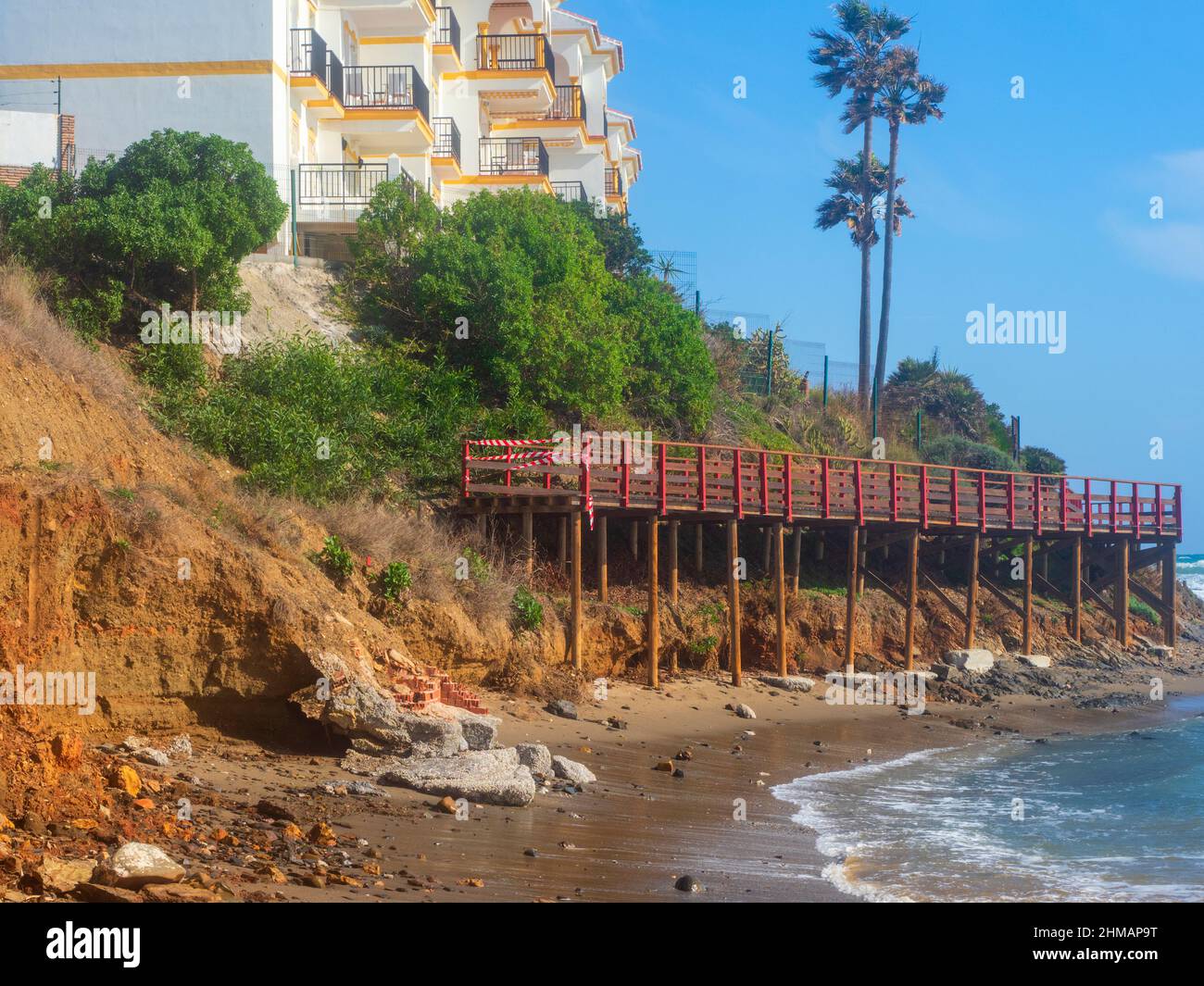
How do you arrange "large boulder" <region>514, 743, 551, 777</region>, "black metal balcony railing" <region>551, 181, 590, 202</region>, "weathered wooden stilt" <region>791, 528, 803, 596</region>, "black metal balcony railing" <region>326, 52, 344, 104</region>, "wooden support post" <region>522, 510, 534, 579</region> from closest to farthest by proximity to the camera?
"large boulder" <region>514, 743, 551, 777</region>
"wooden support post" <region>522, 510, 534, 579</region>
"weathered wooden stilt" <region>791, 528, 803, 596</region>
"black metal balcony railing" <region>326, 52, 344, 104</region>
"black metal balcony railing" <region>551, 181, 590, 202</region>

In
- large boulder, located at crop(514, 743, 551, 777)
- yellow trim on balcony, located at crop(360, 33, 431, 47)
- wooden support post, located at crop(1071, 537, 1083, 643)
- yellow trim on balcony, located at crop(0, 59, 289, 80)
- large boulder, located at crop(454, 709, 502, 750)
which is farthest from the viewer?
yellow trim on balcony, located at crop(360, 33, 431, 47)

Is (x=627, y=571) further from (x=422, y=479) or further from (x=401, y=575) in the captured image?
(x=401, y=575)

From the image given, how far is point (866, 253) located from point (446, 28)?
1921 cm

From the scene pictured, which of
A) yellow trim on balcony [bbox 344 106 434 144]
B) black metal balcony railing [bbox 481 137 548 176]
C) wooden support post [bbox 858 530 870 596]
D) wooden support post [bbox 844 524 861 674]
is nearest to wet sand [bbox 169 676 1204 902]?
wooden support post [bbox 844 524 861 674]

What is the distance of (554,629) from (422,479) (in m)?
4.44

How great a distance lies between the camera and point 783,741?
68.3ft

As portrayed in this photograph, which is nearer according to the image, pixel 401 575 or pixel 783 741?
pixel 401 575

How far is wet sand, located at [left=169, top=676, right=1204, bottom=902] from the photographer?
11055mm

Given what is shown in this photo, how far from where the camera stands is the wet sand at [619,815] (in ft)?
36.3

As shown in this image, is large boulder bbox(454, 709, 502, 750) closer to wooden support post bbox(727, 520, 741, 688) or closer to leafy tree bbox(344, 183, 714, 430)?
wooden support post bbox(727, 520, 741, 688)

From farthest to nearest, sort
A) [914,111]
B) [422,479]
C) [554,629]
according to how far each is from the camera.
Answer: [914,111]
[422,479]
[554,629]

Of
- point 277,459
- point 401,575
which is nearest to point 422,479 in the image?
point 277,459

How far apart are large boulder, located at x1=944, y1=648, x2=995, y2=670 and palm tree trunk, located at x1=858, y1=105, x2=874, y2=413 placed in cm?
1881

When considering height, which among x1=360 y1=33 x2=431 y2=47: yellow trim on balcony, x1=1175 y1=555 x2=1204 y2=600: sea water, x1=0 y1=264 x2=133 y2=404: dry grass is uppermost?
x1=360 y1=33 x2=431 y2=47: yellow trim on balcony
